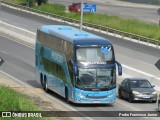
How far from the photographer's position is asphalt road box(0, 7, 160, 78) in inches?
1957

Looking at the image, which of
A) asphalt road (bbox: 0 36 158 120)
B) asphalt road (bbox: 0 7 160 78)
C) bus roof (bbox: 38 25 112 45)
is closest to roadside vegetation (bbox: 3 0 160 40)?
asphalt road (bbox: 0 7 160 78)

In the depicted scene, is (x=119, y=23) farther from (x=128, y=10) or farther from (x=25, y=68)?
(x=25, y=68)

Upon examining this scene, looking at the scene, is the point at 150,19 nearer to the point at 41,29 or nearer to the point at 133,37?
the point at 133,37

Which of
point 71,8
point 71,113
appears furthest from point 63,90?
point 71,8

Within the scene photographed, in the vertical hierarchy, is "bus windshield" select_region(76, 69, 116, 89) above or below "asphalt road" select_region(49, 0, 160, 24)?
above

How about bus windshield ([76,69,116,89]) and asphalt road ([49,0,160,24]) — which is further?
asphalt road ([49,0,160,24])

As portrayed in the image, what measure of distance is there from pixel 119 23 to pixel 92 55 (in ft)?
154

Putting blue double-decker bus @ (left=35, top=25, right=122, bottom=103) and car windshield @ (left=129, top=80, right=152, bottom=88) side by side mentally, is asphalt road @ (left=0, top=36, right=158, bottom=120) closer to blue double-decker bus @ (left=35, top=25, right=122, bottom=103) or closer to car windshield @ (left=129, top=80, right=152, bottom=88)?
blue double-decker bus @ (left=35, top=25, right=122, bottom=103)

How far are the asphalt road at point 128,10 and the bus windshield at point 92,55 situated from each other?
6083 centimetres

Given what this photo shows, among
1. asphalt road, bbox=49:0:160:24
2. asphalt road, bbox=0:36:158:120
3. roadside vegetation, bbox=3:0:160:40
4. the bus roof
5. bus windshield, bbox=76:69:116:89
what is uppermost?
the bus roof

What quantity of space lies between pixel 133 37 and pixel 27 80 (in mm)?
28491

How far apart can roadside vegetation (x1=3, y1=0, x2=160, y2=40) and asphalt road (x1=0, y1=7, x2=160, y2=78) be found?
13.1 ft

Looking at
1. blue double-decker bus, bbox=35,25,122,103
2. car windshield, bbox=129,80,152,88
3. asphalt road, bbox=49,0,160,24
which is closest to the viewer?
blue double-decker bus, bbox=35,25,122,103

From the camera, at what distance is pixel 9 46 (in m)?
60.9
